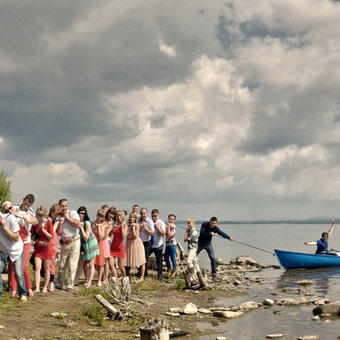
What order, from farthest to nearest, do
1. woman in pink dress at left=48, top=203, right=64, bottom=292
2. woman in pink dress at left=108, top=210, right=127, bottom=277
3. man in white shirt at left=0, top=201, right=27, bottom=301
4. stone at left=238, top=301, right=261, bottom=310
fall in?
woman in pink dress at left=108, top=210, right=127, bottom=277 → stone at left=238, top=301, right=261, bottom=310 → woman in pink dress at left=48, top=203, right=64, bottom=292 → man in white shirt at left=0, top=201, right=27, bottom=301

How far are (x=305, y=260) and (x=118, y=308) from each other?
15.2m

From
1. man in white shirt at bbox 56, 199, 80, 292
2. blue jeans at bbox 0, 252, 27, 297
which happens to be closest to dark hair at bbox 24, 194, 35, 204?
blue jeans at bbox 0, 252, 27, 297

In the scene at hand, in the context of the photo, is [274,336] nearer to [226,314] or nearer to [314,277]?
[226,314]

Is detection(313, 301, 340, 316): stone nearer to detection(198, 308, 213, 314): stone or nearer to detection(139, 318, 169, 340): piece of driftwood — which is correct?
detection(198, 308, 213, 314): stone

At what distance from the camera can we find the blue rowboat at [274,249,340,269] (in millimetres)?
22297

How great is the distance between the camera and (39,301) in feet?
32.5

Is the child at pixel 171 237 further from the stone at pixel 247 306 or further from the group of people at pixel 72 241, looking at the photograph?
the stone at pixel 247 306

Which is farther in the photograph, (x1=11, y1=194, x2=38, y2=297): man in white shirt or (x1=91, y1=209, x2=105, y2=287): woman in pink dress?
(x1=91, y1=209, x2=105, y2=287): woman in pink dress

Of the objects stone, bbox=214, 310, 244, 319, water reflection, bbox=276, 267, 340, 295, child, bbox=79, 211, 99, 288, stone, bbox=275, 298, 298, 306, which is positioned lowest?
water reflection, bbox=276, 267, 340, 295

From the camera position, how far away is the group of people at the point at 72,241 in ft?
31.1

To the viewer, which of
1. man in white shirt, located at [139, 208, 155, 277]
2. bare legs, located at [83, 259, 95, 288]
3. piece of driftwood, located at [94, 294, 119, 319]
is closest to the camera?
piece of driftwood, located at [94, 294, 119, 319]

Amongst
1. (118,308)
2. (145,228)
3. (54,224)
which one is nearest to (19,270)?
(54,224)

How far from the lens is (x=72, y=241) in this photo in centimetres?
1149

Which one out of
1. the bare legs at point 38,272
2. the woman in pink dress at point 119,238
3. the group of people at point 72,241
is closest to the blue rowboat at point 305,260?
the group of people at point 72,241
